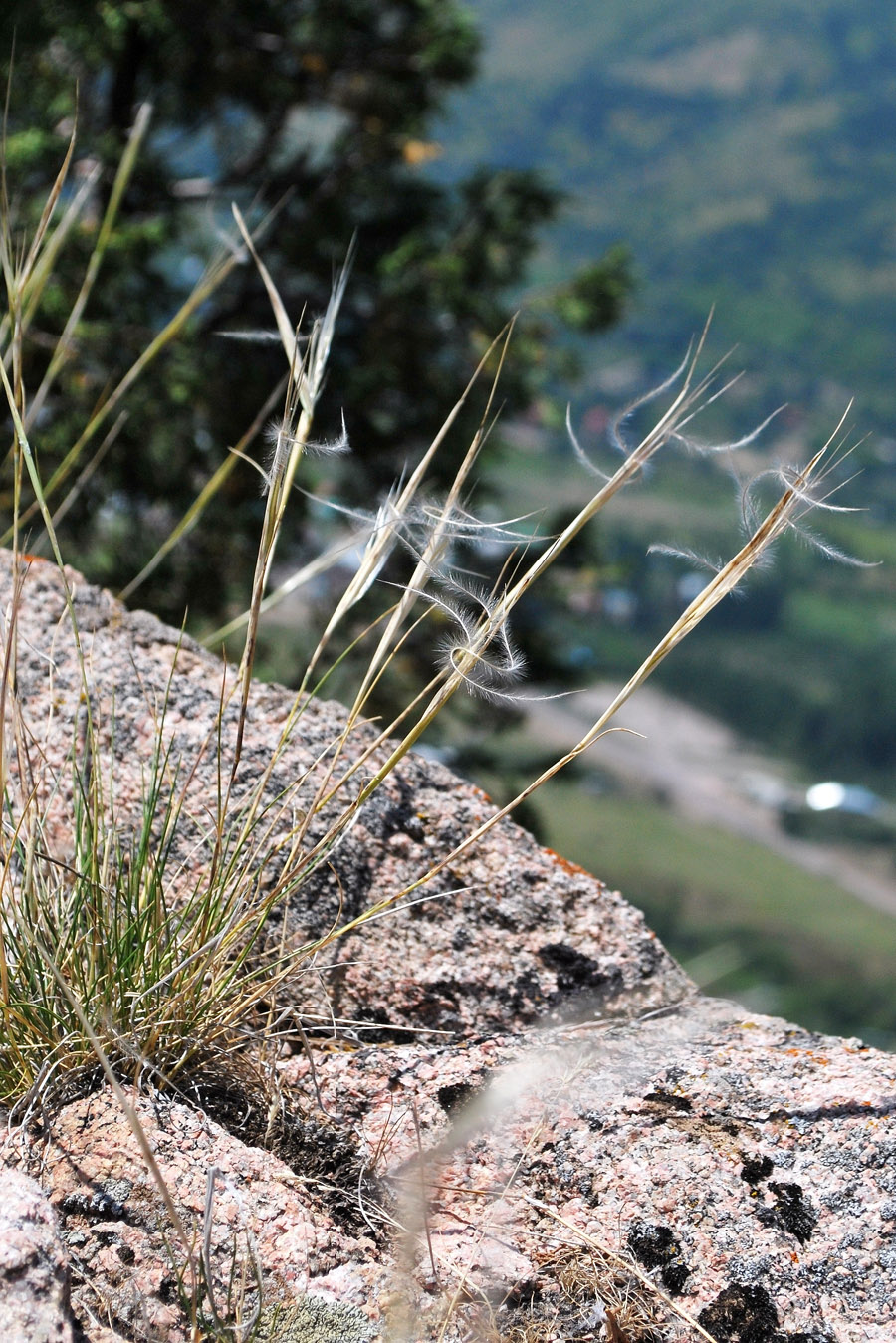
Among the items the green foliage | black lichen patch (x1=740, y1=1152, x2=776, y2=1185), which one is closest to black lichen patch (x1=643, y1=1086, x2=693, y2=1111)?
black lichen patch (x1=740, y1=1152, x2=776, y2=1185)

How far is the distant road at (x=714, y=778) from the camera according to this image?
138125 millimetres

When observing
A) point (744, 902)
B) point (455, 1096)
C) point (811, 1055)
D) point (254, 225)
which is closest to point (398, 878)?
point (455, 1096)

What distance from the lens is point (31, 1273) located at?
1.27 meters

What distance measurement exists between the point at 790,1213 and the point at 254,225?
882 cm

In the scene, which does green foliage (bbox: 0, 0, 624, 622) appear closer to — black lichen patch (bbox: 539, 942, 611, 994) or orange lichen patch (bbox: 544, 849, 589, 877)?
orange lichen patch (bbox: 544, 849, 589, 877)

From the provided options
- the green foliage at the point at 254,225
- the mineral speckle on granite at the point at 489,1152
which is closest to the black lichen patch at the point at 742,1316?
the mineral speckle on granite at the point at 489,1152

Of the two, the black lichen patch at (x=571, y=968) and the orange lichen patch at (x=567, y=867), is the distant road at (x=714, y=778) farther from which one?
the black lichen patch at (x=571, y=968)

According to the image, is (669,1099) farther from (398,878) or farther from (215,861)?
(215,861)

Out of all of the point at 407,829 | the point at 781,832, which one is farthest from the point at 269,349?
the point at 781,832

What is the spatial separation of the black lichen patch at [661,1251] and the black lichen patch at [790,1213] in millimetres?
128

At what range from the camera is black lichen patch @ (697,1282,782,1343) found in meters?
1.48

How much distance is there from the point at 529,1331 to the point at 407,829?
0.91m

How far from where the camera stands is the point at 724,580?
1543 mm

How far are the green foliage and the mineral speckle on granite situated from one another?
5572 mm
